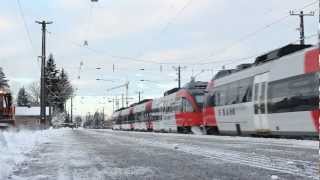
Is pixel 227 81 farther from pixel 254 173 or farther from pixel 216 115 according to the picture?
pixel 254 173

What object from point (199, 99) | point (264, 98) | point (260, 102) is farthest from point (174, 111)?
point (264, 98)

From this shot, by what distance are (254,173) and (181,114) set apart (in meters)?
35.7

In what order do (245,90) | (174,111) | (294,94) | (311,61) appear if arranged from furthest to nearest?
1. (174,111)
2. (245,90)
3. (294,94)
4. (311,61)

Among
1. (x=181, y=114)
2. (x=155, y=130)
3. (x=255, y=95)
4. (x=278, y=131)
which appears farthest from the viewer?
(x=155, y=130)

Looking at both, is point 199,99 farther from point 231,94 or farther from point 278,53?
point 278,53

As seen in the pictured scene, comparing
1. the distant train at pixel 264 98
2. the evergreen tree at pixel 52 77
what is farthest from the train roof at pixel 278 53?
the evergreen tree at pixel 52 77

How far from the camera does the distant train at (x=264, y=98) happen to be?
22594 mm

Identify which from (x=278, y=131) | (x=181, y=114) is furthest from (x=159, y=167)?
(x=181, y=114)

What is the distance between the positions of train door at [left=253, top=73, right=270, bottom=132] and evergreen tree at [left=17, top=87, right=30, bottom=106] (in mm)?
156111

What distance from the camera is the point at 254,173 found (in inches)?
431

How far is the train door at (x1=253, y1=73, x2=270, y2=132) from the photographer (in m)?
27.2

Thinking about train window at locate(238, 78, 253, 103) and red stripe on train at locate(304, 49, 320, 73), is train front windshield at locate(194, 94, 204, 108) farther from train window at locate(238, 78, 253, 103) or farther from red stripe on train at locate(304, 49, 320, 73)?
red stripe on train at locate(304, 49, 320, 73)

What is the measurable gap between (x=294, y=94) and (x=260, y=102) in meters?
4.19

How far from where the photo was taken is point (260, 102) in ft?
91.4
